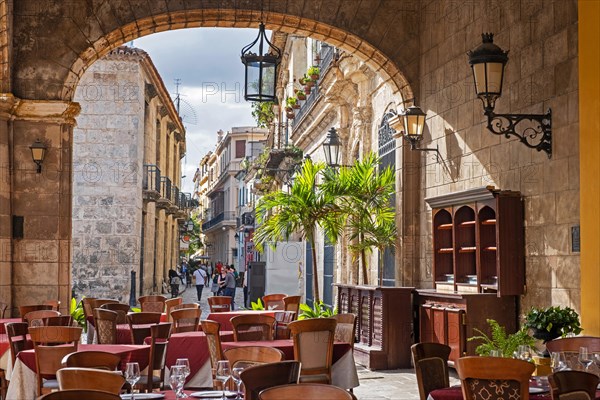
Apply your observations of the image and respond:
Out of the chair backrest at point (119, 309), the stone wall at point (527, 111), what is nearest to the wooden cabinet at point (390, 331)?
the stone wall at point (527, 111)

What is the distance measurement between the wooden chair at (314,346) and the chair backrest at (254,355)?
2.05m

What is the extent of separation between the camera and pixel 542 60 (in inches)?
372

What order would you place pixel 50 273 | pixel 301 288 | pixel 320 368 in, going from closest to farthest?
pixel 320 368 → pixel 50 273 → pixel 301 288

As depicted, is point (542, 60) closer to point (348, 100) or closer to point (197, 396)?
point (197, 396)

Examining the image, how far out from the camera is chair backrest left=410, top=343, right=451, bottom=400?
5.64 meters

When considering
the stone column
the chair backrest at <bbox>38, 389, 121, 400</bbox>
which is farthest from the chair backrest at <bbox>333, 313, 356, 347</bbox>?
the stone column

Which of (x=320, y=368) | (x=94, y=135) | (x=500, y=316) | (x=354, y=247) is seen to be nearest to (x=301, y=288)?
(x=94, y=135)

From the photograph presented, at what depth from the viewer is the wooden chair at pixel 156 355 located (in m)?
7.49

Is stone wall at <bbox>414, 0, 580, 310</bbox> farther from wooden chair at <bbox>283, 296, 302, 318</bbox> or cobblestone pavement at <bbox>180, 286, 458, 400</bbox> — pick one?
wooden chair at <bbox>283, 296, 302, 318</bbox>

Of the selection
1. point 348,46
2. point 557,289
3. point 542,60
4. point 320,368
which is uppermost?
point 348,46

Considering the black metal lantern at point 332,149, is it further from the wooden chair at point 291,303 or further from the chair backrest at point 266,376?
the chair backrest at point 266,376

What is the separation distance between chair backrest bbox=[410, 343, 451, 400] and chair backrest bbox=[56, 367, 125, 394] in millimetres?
1849

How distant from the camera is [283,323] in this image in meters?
10.3

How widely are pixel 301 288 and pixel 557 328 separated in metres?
15.6
